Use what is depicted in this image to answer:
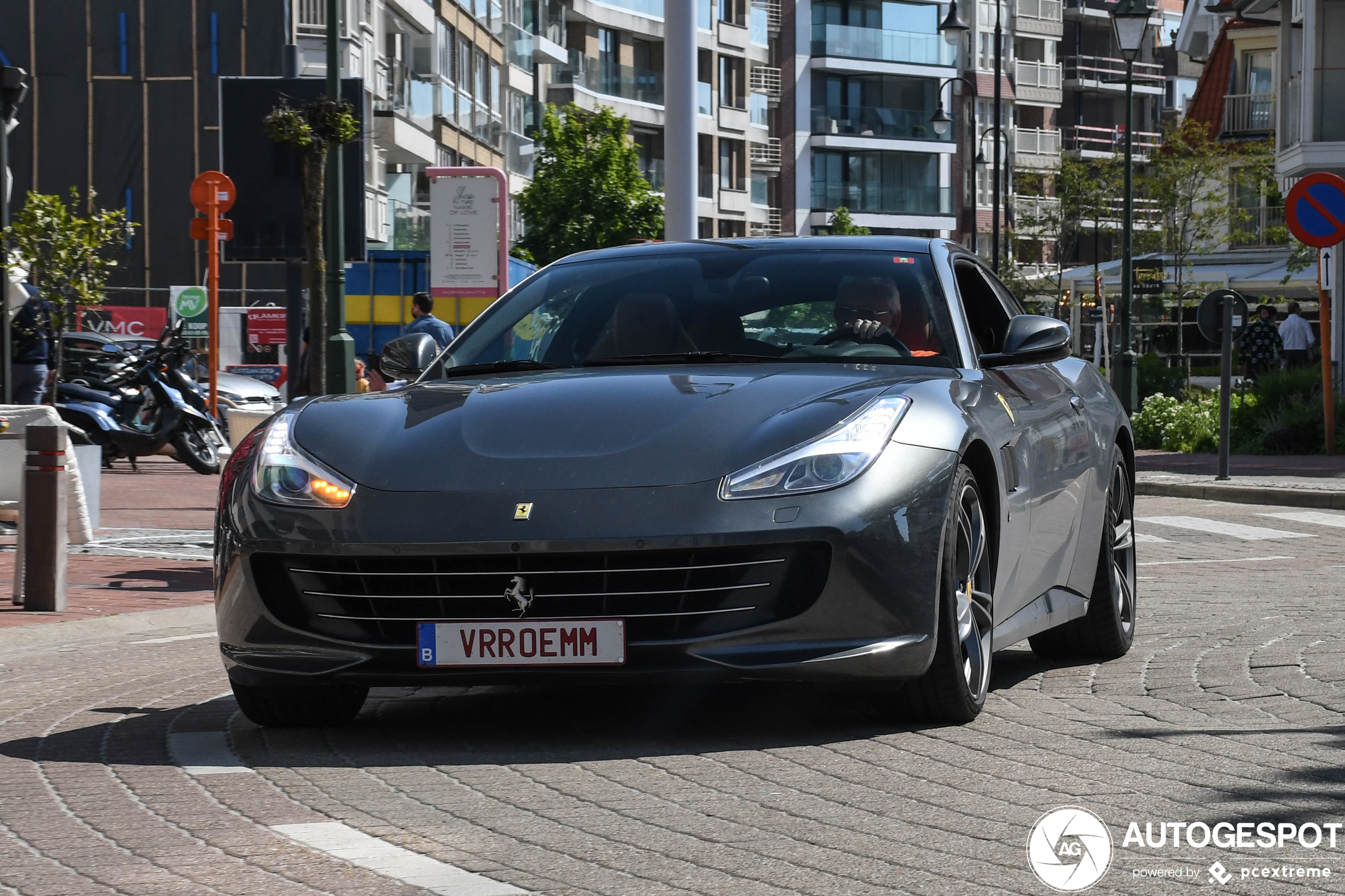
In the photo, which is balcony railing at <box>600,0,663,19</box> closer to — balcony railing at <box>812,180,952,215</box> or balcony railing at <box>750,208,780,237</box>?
balcony railing at <box>750,208,780,237</box>

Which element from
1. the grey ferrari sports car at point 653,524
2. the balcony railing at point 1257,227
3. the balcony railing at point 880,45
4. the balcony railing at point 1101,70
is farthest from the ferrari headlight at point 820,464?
the balcony railing at point 1101,70

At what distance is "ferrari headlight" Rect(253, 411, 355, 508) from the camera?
579 centimetres

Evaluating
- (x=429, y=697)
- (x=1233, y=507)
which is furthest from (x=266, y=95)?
(x=429, y=697)

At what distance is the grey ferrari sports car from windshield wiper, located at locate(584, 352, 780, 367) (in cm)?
1

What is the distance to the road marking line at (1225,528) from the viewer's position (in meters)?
15.8

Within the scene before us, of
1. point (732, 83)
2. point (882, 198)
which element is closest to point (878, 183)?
point (882, 198)

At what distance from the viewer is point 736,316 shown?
6.86 m

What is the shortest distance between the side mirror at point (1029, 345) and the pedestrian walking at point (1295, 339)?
1203 inches

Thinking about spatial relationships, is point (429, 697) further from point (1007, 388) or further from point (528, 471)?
point (1007, 388)

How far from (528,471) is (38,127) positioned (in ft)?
150

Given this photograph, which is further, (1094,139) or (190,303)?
(1094,139)

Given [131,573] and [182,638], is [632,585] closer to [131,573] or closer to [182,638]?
[182,638]

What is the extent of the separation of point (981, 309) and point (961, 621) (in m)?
1.81

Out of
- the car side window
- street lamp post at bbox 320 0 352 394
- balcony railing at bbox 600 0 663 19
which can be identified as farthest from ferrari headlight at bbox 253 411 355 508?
balcony railing at bbox 600 0 663 19
